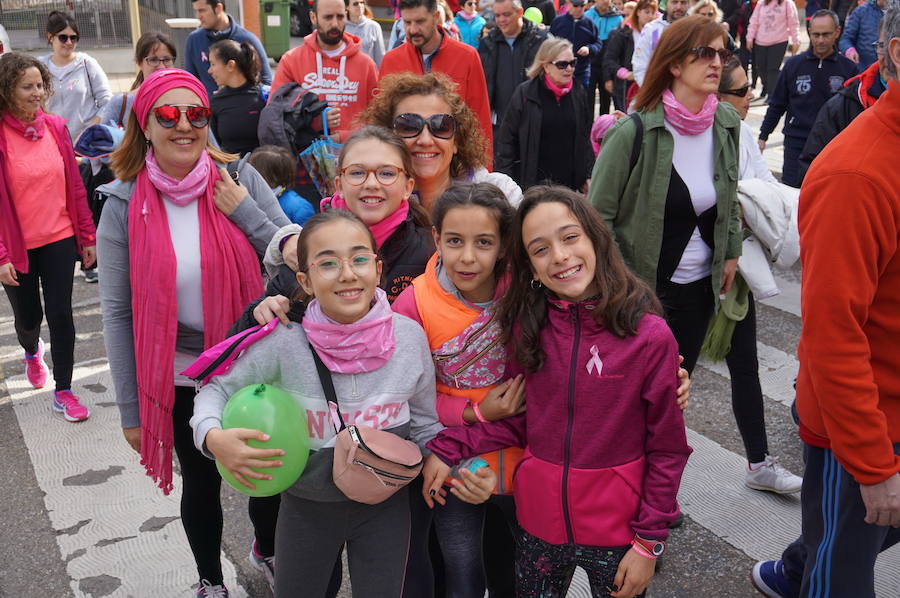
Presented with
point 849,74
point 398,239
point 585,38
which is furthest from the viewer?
point 585,38

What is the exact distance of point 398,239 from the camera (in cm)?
286

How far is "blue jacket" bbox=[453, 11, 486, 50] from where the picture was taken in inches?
440

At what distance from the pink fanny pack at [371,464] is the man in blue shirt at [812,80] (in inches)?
231

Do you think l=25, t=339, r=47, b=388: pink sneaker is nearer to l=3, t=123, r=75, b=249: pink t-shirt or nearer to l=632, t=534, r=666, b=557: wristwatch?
l=3, t=123, r=75, b=249: pink t-shirt

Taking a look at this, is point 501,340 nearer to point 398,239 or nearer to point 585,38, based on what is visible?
point 398,239

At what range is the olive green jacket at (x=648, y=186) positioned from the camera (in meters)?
3.42

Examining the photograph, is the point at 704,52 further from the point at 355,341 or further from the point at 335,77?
the point at 335,77


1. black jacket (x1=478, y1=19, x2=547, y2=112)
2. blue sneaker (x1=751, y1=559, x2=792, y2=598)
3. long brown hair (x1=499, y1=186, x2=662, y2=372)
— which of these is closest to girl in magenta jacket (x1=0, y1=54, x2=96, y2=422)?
long brown hair (x1=499, y1=186, x2=662, y2=372)

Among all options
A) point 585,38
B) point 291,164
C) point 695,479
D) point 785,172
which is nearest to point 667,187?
point 695,479

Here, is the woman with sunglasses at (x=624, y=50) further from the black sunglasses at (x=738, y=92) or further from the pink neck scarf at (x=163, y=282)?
the pink neck scarf at (x=163, y=282)

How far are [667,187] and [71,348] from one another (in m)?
3.63

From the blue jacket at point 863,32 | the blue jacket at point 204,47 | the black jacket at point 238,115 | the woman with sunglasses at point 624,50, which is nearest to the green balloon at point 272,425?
the black jacket at point 238,115

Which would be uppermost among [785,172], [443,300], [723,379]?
[443,300]

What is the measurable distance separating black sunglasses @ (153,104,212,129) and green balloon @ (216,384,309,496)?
1031 millimetres
